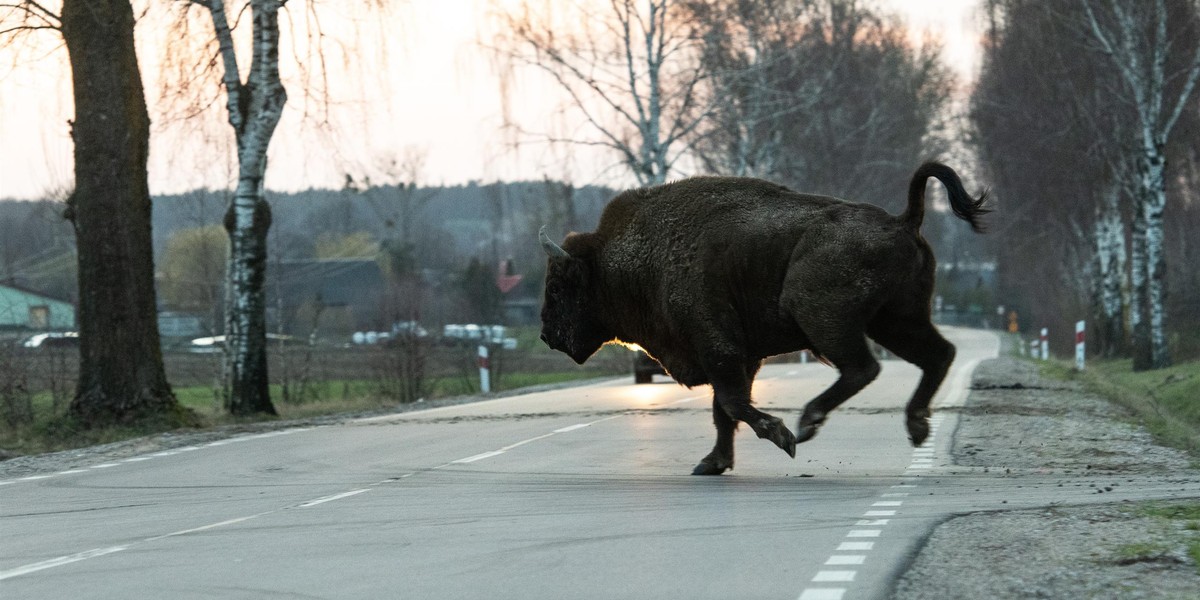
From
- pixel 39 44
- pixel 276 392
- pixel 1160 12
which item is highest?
pixel 1160 12

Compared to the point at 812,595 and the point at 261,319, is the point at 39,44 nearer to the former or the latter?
the point at 261,319

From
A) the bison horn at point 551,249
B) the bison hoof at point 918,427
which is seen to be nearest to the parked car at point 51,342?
the bison horn at point 551,249

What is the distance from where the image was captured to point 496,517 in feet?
29.4

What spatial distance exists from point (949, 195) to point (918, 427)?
1.62 meters

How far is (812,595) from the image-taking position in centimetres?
627

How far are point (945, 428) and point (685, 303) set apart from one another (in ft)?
17.6

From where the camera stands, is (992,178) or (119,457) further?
(992,178)

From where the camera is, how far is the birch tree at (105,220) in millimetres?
18594

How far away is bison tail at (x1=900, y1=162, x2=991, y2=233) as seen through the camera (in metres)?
10.6

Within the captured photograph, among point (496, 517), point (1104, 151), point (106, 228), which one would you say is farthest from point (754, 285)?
point (1104, 151)

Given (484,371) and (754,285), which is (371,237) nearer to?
(484,371)

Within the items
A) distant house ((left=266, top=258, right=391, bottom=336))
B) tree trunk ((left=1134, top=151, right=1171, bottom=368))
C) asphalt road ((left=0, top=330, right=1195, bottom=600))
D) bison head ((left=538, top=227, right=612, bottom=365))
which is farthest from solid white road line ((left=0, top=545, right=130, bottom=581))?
tree trunk ((left=1134, top=151, right=1171, bottom=368))

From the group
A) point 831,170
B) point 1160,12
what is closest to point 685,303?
point 1160,12

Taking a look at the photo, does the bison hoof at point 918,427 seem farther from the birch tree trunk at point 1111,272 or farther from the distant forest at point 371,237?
the birch tree trunk at point 1111,272
